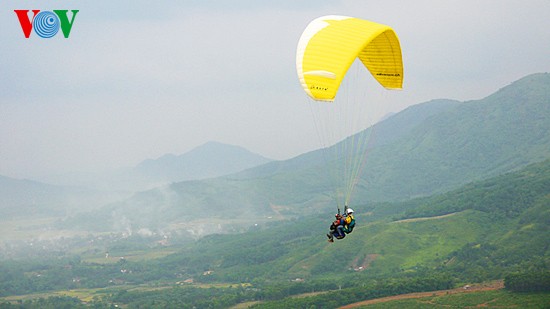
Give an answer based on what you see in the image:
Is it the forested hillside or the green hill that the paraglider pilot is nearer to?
the forested hillside

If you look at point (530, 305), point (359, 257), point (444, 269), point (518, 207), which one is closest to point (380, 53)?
point (530, 305)

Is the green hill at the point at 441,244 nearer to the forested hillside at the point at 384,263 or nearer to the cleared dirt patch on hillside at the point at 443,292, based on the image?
the forested hillside at the point at 384,263

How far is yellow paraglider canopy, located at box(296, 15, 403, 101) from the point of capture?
3322 centimetres

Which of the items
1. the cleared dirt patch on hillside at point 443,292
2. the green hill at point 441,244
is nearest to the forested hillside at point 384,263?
the green hill at point 441,244

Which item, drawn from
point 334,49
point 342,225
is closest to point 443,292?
point 342,225

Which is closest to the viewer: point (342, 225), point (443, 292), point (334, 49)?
point (334, 49)

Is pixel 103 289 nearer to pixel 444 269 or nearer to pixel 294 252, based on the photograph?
pixel 294 252

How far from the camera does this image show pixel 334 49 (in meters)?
34.5

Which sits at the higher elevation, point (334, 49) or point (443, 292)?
point (334, 49)

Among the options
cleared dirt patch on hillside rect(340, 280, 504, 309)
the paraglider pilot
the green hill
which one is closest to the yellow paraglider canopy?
the paraglider pilot

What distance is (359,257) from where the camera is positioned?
15425 centimetres

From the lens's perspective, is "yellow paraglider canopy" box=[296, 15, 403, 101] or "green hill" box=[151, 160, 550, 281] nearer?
"yellow paraglider canopy" box=[296, 15, 403, 101]

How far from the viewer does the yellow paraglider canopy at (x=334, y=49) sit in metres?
33.2

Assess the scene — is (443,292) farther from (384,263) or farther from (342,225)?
(342,225)
